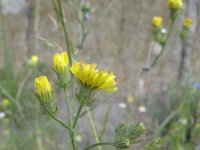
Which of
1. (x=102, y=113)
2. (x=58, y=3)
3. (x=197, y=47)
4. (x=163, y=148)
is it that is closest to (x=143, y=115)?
(x=102, y=113)

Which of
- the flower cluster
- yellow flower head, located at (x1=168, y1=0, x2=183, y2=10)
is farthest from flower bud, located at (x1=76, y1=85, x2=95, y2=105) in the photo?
yellow flower head, located at (x1=168, y1=0, x2=183, y2=10)

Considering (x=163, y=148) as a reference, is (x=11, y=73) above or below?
above

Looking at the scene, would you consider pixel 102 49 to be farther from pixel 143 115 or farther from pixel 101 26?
pixel 143 115

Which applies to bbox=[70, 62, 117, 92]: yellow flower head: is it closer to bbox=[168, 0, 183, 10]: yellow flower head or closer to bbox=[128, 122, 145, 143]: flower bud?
bbox=[128, 122, 145, 143]: flower bud

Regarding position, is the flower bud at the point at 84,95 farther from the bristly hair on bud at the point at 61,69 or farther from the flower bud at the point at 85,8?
the flower bud at the point at 85,8

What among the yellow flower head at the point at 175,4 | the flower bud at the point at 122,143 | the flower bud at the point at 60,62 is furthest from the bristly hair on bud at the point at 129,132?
the yellow flower head at the point at 175,4
